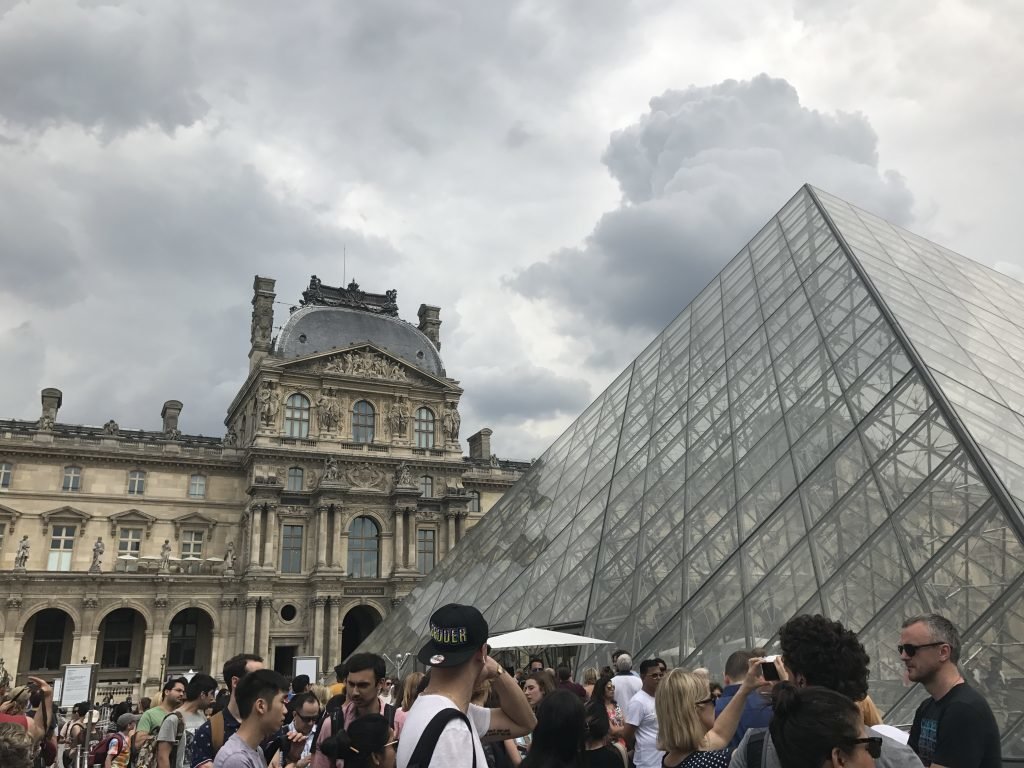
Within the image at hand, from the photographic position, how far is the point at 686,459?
13062 mm

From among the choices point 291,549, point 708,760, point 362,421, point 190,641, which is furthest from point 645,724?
point 362,421

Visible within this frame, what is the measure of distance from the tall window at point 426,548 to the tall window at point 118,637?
14049 millimetres

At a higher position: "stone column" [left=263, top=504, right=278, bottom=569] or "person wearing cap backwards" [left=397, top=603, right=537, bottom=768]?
"stone column" [left=263, top=504, right=278, bottom=569]

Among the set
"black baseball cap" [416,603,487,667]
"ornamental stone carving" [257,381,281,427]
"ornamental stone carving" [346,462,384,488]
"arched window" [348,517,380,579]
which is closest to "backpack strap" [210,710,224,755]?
"black baseball cap" [416,603,487,667]

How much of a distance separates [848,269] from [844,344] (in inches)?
111

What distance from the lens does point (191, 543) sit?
1516 inches

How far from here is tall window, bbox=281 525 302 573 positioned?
38.0m

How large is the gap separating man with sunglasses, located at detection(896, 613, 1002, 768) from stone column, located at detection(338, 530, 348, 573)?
37002mm

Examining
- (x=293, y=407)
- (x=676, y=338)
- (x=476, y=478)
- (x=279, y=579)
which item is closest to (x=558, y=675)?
(x=676, y=338)

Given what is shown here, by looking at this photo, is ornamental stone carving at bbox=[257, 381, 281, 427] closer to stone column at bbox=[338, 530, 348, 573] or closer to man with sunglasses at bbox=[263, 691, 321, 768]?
stone column at bbox=[338, 530, 348, 573]

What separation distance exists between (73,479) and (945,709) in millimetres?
→ 40988

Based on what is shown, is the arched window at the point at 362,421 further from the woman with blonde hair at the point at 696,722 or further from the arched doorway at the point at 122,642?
the woman with blonde hair at the point at 696,722

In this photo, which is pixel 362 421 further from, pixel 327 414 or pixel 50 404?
pixel 50 404

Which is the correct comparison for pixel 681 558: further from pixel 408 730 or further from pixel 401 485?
pixel 401 485
